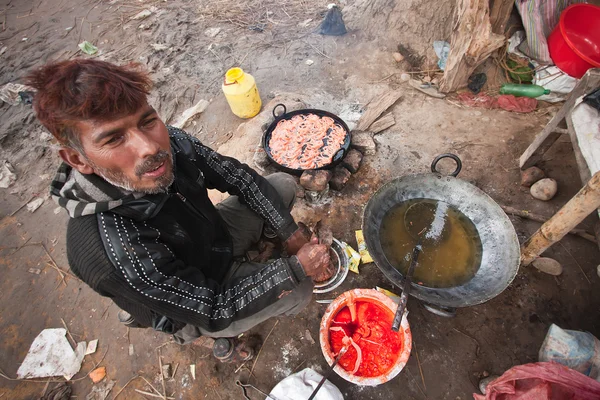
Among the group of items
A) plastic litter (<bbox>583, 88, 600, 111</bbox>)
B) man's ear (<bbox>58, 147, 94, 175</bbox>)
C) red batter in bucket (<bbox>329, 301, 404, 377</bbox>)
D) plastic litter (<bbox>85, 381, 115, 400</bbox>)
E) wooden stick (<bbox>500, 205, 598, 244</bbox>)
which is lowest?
plastic litter (<bbox>85, 381, 115, 400</bbox>)

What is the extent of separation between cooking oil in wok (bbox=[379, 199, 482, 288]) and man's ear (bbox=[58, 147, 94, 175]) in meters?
2.46

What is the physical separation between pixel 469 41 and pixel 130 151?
4745 mm

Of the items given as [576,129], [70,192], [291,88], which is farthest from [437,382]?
[291,88]

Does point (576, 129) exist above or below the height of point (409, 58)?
above

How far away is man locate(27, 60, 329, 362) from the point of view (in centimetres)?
157

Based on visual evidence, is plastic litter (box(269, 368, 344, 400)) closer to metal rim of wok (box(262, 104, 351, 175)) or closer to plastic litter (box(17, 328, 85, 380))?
metal rim of wok (box(262, 104, 351, 175))

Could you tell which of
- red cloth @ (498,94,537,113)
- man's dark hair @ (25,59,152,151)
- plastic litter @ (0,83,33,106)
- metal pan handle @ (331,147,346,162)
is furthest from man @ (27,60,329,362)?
plastic litter @ (0,83,33,106)

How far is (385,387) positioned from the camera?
2648mm

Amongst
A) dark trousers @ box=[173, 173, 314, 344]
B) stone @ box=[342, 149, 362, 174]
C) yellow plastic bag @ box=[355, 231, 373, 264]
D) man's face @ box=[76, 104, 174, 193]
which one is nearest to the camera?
man's face @ box=[76, 104, 174, 193]

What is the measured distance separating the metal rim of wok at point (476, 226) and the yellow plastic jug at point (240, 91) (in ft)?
9.53

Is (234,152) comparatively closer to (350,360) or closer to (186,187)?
(186,187)

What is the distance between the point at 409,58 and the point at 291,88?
222 cm

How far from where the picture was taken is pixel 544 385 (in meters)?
1.76

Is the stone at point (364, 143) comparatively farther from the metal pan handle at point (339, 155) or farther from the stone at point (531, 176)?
the stone at point (531, 176)
